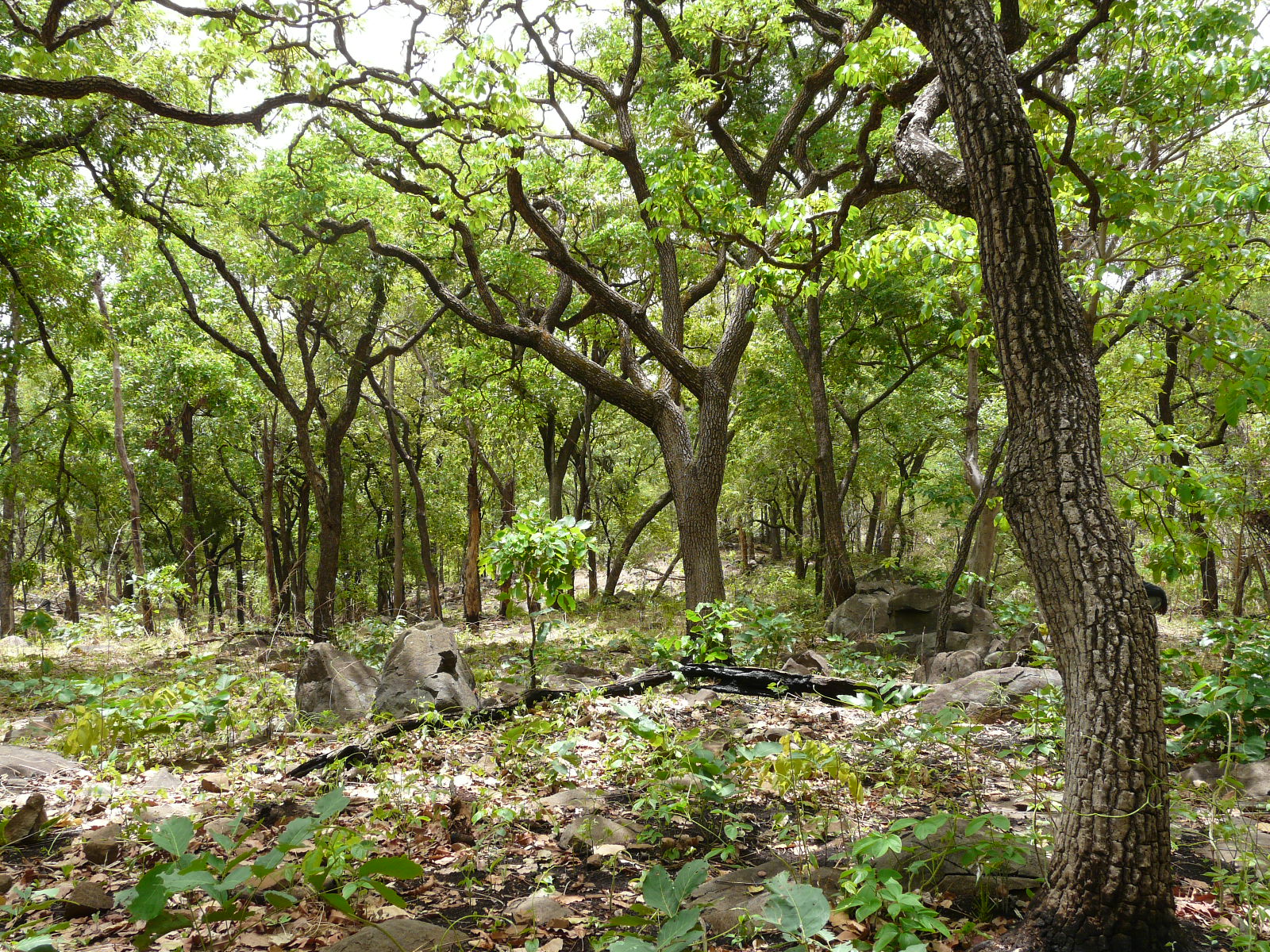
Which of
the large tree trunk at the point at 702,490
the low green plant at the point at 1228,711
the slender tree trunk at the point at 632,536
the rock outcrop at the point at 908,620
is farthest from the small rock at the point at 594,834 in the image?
the slender tree trunk at the point at 632,536

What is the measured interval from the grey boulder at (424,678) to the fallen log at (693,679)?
A: 6.9 inches

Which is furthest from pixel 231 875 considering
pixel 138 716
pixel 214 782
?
pixel 138 716

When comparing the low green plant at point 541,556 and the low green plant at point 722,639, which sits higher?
the low green plant at point 541,556

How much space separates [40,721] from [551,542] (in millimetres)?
4013

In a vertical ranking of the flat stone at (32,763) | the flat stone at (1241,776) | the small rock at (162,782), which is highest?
the flat stone at (32,763)

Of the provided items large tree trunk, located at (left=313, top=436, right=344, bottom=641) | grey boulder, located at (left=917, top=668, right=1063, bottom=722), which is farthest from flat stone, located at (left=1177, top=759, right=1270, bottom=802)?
large tree trunk, located at (left=313, top=436, right=344, bottom=641)

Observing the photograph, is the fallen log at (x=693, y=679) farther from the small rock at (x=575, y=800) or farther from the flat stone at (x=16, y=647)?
the flat stone at (x=16, y=647)

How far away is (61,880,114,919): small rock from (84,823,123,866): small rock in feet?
1.27

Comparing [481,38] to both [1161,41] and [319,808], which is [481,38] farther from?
[319,808]

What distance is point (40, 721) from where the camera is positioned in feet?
17.3

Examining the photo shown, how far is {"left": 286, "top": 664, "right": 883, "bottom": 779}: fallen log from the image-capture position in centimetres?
480

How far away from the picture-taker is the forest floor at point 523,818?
2277 mm

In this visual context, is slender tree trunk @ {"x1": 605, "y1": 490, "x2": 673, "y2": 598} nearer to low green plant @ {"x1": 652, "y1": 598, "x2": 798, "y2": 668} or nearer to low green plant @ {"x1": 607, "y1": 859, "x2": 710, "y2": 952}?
low green plant @ {"x1": 652, "y1": 598, "x2": 798, "y2": 668}

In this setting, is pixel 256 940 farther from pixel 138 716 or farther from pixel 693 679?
pixel 693 679
